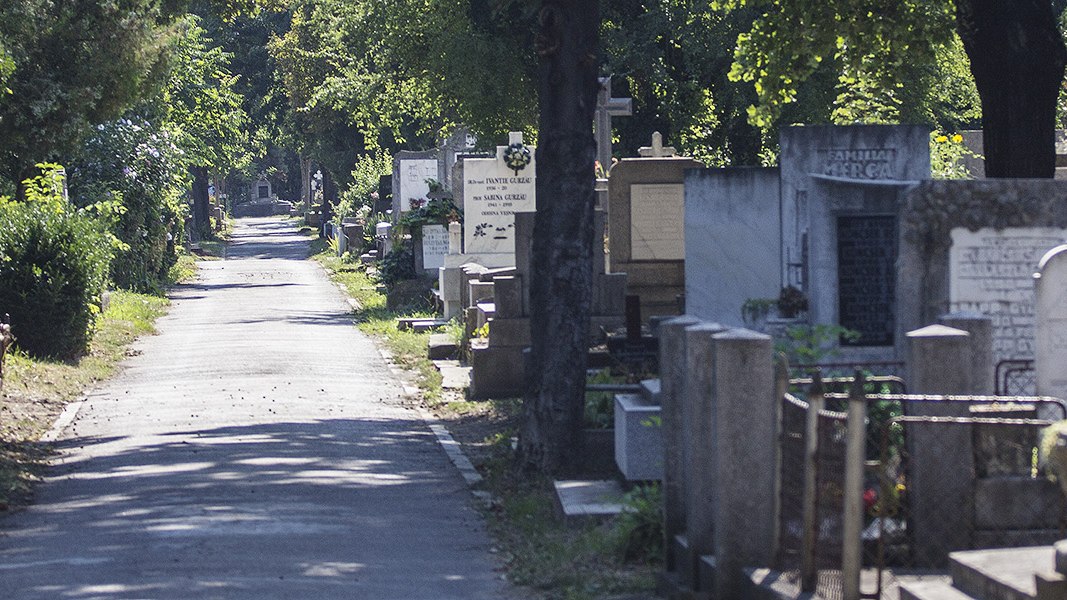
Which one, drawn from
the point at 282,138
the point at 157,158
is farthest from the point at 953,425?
the point at 282,138

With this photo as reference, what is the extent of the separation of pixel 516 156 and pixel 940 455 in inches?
783

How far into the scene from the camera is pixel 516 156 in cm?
2672

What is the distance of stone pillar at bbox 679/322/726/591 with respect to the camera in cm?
793

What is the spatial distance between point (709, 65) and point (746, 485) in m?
20.1

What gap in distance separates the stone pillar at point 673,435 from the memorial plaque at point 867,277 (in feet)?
14.8

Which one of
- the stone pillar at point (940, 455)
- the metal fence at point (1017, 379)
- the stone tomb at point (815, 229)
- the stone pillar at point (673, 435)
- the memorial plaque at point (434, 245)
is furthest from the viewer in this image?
the memorial plaque at point (434, 245)

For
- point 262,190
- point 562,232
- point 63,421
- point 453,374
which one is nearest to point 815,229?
point 562,232

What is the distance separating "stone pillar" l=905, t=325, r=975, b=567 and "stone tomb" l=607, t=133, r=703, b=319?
11.4 meters

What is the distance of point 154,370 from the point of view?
21312 millimetres

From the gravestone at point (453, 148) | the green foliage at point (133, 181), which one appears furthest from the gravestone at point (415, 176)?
the green foliage at point (133, 181)

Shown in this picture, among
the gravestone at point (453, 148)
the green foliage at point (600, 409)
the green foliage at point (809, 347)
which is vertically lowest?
the green foliage at point (600, 409)

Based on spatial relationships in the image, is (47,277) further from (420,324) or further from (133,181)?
(133,181)

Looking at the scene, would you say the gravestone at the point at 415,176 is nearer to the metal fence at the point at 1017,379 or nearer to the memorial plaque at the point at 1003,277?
the memorial plaque at the point at 1003,277

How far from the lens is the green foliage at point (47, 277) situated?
20719 mm
